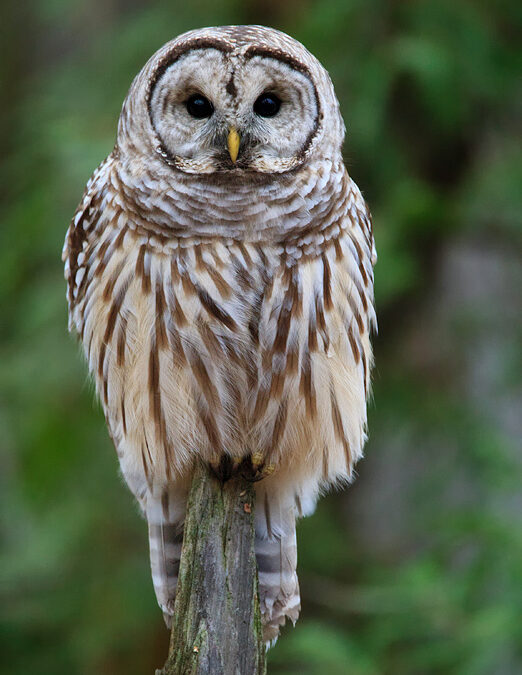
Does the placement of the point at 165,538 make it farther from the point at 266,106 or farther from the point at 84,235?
the point at 266,106

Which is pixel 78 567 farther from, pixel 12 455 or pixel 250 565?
pixel 250 565

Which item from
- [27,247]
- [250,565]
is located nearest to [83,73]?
[27,247]

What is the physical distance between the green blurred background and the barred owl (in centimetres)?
177

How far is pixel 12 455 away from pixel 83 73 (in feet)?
9.01

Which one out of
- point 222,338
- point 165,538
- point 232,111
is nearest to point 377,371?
point 165,538

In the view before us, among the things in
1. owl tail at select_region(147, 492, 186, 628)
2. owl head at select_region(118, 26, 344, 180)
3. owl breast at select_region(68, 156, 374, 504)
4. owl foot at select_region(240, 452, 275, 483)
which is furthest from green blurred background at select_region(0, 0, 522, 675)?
owl head at select_region(118, 26, 344, 180)

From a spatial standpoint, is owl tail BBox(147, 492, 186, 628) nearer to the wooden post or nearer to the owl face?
the wooden post

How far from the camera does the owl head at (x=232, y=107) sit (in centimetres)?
300

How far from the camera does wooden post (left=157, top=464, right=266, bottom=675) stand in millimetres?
2391

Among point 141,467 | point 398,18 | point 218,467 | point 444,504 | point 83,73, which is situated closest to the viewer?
point 218,467

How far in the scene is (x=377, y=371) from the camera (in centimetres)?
563

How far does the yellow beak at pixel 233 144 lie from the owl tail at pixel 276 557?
1299 millimetres

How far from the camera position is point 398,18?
550cm

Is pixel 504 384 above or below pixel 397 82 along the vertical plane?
below
